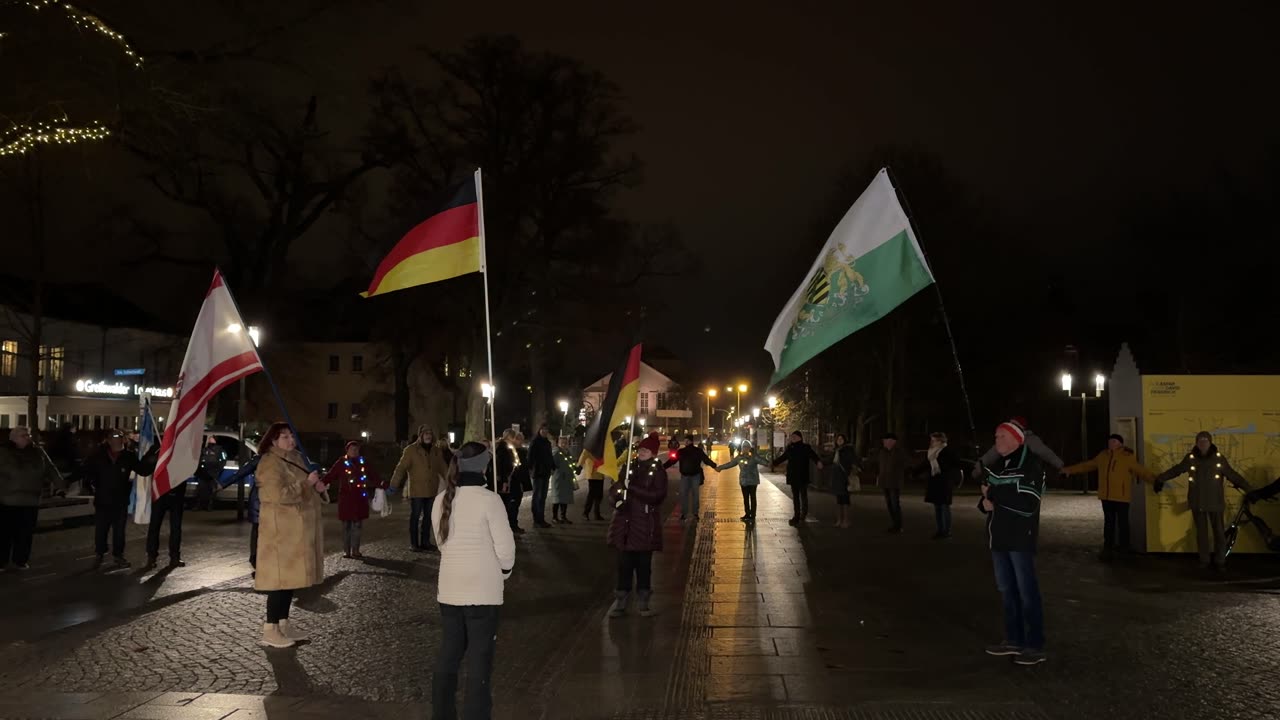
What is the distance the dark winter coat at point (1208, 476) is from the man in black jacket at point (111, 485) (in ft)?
43.9

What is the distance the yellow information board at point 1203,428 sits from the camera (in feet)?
50.0

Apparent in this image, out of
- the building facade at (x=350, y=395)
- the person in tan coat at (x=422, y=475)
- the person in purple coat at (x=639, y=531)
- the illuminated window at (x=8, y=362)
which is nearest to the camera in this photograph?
the person in purple coat at (x=639, y=531)

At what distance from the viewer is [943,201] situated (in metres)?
38.9

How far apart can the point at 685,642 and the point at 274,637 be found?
10.9ft

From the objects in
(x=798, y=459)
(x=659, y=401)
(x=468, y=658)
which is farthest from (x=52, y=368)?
(x=659, y=401)

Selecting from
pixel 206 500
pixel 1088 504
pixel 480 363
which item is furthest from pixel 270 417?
pixel 1088 504

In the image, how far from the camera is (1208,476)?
14031 mm

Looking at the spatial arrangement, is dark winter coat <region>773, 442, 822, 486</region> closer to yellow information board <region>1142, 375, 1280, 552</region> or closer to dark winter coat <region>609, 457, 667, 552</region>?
yellow information board <region>1142, 375, 1280, 552</region>

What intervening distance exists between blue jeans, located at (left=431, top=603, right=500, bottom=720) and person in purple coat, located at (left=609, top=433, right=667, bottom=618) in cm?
428

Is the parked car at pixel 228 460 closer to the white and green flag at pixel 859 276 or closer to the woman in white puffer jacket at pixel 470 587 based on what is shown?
the white and green flag at pixel 859 276

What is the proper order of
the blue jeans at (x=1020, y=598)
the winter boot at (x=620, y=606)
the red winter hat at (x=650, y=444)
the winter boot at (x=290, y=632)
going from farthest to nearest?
the red winter hat at (x=650, y=444)
the winter boot at (x=620, y=606)
the winter boot at (x=290, y=632)
the blue jeans at (x=1020, y=598)

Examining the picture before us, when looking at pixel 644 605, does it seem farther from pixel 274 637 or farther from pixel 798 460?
pixel 798 460

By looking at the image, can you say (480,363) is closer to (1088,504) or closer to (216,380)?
(1088,504)

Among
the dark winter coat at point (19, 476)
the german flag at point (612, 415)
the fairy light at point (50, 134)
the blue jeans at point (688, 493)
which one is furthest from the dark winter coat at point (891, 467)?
the fairy light at point (50, 134)
